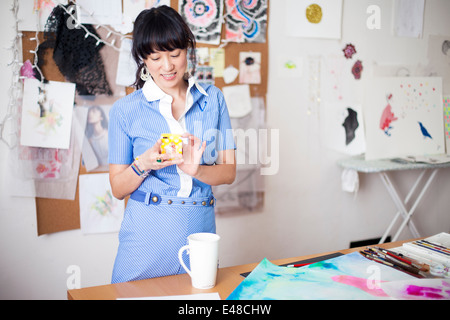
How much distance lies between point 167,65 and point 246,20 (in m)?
1.35

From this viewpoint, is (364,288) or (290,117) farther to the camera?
(290,117)

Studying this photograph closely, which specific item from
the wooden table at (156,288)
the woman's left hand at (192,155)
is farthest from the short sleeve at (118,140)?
the wooden table at (156,288)

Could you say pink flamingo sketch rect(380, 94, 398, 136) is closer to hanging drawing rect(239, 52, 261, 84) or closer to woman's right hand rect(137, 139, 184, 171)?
hanging drawing rect(239, 52, 261, 84)

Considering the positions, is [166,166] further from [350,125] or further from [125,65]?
[350,125]

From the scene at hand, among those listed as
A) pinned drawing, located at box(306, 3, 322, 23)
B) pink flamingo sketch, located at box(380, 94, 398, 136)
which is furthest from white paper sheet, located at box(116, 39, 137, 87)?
pink flamingo sketch, located at box(380, 94, 398, 136)

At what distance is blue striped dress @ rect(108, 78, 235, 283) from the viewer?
133 cm

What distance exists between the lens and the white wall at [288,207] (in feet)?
6.84

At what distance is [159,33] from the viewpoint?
4.21ft

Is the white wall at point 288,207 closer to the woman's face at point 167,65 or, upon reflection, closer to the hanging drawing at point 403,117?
the hanging drawing at point 403,117

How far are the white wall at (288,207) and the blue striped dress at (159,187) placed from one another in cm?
94

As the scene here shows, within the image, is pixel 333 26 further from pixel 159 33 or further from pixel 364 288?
pixel 364 288

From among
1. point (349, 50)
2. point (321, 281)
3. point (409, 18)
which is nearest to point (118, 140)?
point (321, 281)
